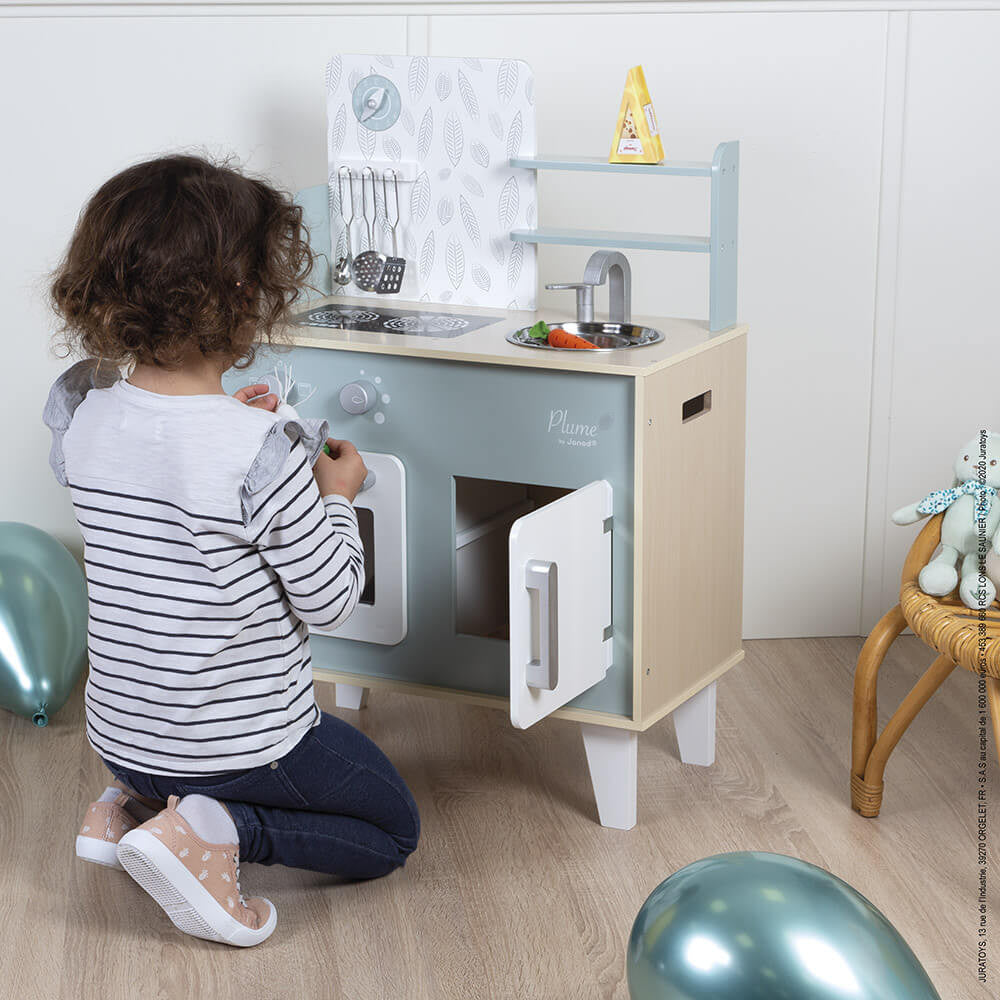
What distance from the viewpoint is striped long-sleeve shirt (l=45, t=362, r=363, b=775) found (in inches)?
54.4

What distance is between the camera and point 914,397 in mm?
2377

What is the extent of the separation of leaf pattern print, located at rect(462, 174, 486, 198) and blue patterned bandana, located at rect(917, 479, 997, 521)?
74cm

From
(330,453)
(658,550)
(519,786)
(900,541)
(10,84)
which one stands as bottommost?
(519,786)

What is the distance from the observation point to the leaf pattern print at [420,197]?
80.0 inches

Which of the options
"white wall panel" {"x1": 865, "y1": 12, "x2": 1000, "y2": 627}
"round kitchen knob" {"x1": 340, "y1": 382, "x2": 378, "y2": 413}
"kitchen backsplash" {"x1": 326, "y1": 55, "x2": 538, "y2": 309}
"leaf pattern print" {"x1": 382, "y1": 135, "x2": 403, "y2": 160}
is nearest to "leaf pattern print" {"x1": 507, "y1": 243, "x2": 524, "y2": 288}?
"kitchen backsplash" {"x1": 326, "y1": 55, "x2": 538, "y2": 309}

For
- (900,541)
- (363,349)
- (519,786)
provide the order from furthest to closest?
(900,541) < (519,786) < (363,349)

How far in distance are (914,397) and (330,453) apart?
3.83ft

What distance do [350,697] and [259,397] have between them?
2.44 ft

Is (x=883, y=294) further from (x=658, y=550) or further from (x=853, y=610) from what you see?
(x=658, y=550)

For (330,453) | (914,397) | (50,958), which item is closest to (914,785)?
(914,397)

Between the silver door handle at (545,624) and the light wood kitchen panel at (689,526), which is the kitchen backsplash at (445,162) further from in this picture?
the silver door handle at (545,624)

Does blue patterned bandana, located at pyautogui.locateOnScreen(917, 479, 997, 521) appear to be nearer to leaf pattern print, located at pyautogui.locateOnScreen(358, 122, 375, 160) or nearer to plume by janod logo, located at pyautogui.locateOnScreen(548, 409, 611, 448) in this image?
plume by janod logo, located at pyautogui.locateOnScreen(548, 409, 611, 448)

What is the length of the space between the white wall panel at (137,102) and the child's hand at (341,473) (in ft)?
2.97

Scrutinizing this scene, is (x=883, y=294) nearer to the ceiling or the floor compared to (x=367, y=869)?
nearer to the ceiling
